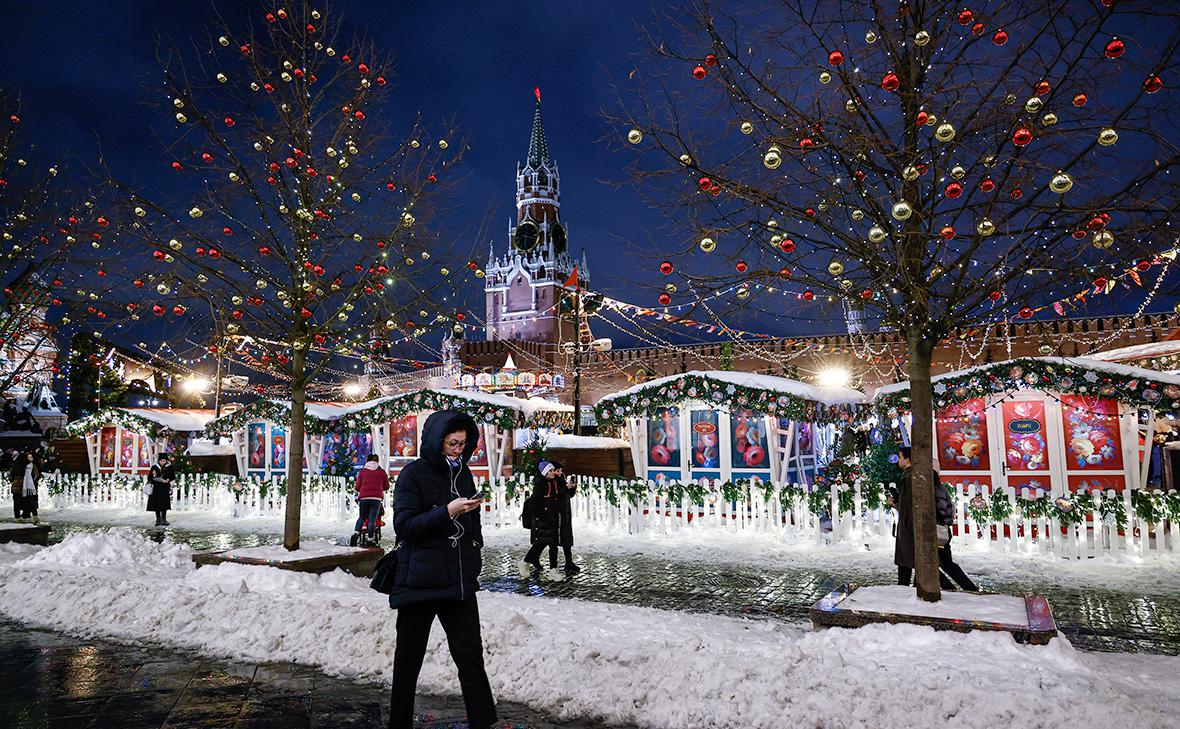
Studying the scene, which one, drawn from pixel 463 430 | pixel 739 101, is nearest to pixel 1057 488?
pixel 739 101

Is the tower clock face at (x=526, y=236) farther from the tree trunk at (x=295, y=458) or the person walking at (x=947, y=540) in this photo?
the person walking at (x=947, y=540)

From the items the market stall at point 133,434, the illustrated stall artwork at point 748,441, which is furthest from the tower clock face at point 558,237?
the illustrated stall artwork at point 748,441

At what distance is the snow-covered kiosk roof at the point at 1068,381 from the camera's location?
35.4ft

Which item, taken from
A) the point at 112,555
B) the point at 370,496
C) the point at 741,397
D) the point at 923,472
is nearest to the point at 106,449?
the point at 370,496

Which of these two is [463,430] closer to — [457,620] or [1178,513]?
[457,620]

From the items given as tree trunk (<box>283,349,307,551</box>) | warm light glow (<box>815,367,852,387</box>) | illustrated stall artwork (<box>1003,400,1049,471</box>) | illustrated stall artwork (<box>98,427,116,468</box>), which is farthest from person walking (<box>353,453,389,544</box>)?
warm light glow (<box>815,367,852,387</box>)

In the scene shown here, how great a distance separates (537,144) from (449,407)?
8969cm

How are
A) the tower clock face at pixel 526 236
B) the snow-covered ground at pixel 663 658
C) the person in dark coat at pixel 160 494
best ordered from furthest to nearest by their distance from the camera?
the tower clock face at pixel 526 236, the person in dark coat at pixel 160 494, the snow-covered ground at pixel 663 658

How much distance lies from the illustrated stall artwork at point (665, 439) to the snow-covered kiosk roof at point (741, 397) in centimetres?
153

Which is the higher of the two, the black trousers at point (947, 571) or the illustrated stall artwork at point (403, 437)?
the illustrated stall artwork at point (403, 437)

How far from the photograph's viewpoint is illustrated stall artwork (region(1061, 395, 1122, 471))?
12.9 meters

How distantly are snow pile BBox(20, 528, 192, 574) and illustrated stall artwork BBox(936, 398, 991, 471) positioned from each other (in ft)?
42.3

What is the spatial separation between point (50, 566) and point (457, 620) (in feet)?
25.2

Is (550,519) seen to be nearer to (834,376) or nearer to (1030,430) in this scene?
(1030,430)
